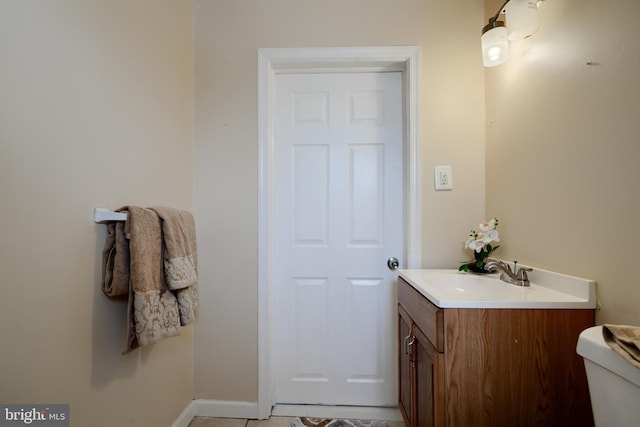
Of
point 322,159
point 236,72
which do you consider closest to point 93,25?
point 236,72

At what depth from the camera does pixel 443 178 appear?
4.84ft

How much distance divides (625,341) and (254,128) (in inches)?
61.4

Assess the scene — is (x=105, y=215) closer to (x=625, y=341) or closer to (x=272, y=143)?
(x=272, y=143)

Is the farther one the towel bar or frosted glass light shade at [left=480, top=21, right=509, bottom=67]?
frosted glass light shade at [left=480, top=21, right=509, bottom=67]

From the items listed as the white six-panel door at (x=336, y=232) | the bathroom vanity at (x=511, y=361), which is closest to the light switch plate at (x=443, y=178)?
the white six-panel door at (x=336, y=232)

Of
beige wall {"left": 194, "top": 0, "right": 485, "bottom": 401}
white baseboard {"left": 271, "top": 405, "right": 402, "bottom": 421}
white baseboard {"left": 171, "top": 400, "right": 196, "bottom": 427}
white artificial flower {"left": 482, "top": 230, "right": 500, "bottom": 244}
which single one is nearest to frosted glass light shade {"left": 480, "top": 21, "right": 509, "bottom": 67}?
beige wall {"left": 194, "top": 0, "right": 485, "bottom": 401}

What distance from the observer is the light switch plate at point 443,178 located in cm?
147

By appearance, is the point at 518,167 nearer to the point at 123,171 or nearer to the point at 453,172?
the point at 453,172

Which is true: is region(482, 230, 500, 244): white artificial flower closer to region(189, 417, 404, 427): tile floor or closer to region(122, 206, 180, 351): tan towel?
region(189, 417, 404, 427): tile floor

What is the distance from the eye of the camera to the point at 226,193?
5.08 feet

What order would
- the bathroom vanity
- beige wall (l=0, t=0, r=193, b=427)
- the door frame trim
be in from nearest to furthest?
beige wall (l=0, t=0, r=193, b=427)
the bathroom vanity
the door frame trim

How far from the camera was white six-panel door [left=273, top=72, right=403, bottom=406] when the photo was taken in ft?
5.17

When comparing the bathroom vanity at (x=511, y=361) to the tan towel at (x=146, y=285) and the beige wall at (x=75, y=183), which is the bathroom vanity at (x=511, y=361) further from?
the beige wall at (x=75, y=183)

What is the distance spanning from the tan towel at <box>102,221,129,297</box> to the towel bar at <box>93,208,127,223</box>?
2 centimetres
